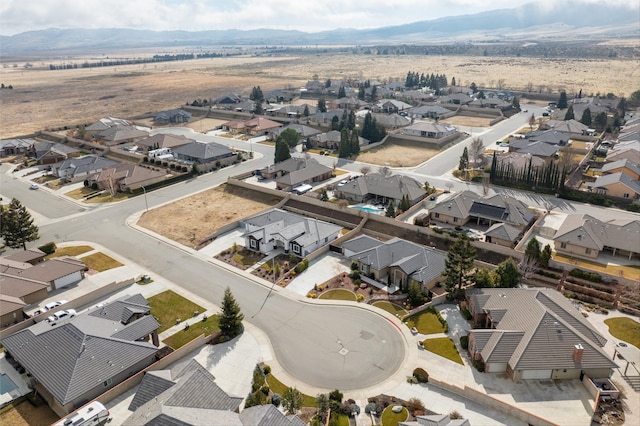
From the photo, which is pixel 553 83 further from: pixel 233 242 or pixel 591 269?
pixel 233 242

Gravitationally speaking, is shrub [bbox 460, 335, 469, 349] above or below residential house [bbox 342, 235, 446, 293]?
below

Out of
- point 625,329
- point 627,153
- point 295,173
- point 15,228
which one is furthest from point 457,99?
point 15,228

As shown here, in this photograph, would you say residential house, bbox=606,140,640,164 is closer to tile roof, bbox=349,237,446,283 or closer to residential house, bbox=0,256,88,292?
tile roof, bbox=349,237,446,283

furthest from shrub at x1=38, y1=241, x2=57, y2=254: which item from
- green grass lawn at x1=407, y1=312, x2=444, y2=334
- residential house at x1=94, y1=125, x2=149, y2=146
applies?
residential house at x1=94, y1=125, x2=149, y2=146

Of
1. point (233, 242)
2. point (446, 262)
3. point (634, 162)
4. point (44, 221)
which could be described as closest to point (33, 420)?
point (233, 242)

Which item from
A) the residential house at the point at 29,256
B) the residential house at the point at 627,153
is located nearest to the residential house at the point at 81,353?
the residential house at the point at 29,256
